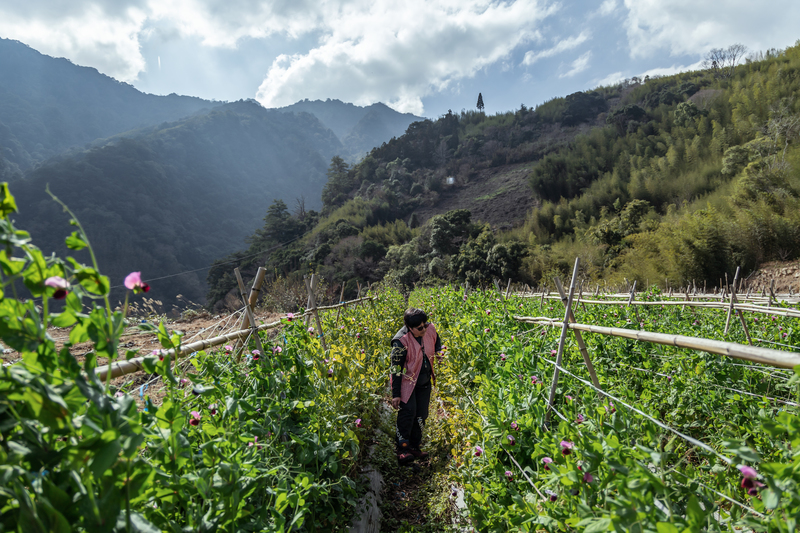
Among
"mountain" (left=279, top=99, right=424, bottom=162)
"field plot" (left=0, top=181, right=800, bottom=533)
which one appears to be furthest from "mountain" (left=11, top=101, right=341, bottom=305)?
"field plot" (left=0, top=181, right=800, bottom=533)

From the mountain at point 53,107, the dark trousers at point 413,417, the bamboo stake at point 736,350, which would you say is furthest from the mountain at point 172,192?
the bamboo stake at point 736,350

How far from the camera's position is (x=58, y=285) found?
0.61 metres

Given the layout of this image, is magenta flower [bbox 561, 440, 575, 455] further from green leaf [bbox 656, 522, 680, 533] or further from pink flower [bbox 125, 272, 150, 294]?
pink flower [bbox 125, 272, 150, 294]

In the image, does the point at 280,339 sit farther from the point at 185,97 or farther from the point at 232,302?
the point at 185,97

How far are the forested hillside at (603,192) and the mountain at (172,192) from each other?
52.5 feet

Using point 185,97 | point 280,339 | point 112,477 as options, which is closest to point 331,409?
point 280,339

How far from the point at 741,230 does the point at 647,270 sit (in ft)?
8.83

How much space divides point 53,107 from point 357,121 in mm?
94785

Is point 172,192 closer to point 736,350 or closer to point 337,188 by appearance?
point 337,188

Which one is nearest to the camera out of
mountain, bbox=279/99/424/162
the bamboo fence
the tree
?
the bamboo fence

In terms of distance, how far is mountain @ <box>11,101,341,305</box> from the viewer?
37.2m

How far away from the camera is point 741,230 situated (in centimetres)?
1128

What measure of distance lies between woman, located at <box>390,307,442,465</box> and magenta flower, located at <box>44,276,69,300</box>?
2606 mm

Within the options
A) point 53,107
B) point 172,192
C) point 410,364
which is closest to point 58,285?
point 410,364
